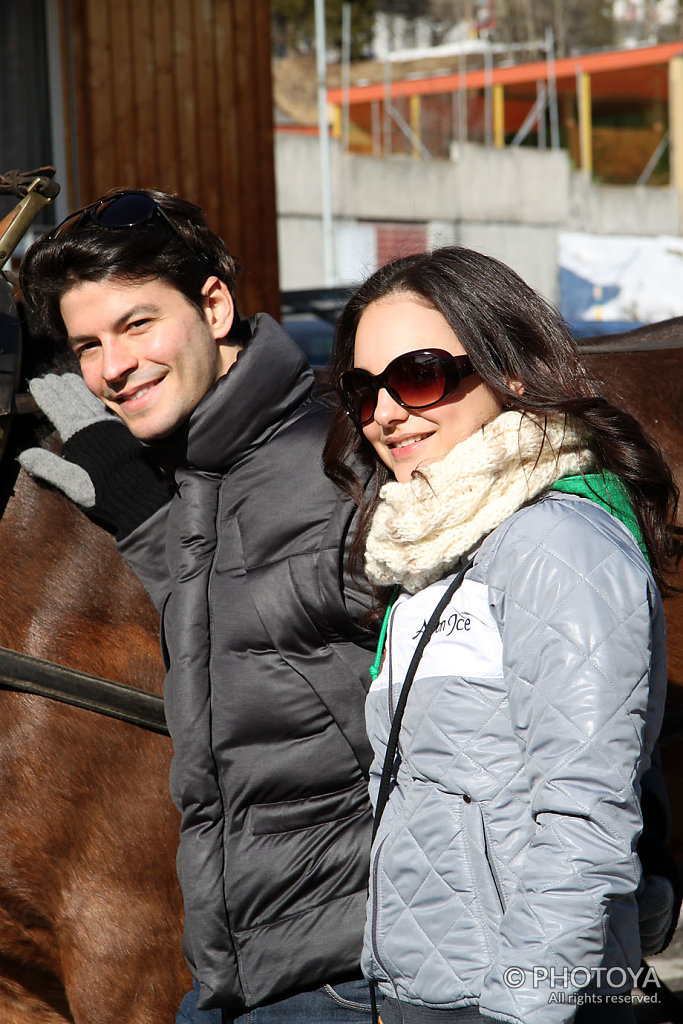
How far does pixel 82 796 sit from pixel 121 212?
3.20 feet

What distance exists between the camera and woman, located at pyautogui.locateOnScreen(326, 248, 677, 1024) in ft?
3.77

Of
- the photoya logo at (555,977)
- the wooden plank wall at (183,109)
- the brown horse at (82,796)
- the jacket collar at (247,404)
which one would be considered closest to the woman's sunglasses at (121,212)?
the jacket collar at (247,404)

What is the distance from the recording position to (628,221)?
773 inches

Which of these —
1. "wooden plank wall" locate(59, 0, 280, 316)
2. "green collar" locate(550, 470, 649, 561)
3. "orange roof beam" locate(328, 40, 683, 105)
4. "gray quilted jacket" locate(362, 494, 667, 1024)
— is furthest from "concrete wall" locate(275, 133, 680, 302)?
"gray quilted jacket" locate(362, 494, 667, 1024)

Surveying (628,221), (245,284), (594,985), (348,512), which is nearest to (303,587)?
(348,512)

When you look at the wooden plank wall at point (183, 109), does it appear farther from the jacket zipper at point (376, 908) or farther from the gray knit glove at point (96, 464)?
the jacket zipper at point (376, 908)

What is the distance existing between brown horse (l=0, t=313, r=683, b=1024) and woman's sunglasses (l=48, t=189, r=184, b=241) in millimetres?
443

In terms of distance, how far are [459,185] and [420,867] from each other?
60.2ft

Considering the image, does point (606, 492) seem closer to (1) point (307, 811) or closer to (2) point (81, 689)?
(1) point (307, 811)

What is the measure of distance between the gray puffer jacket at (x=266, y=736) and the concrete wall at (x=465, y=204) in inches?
571

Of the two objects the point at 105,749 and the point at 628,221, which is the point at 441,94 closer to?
the point at 628,221

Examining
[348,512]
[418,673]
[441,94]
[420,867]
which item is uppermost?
[441,94]

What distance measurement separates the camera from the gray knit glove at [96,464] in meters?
1.78

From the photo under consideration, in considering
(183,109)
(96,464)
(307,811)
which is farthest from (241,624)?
(183,109)
